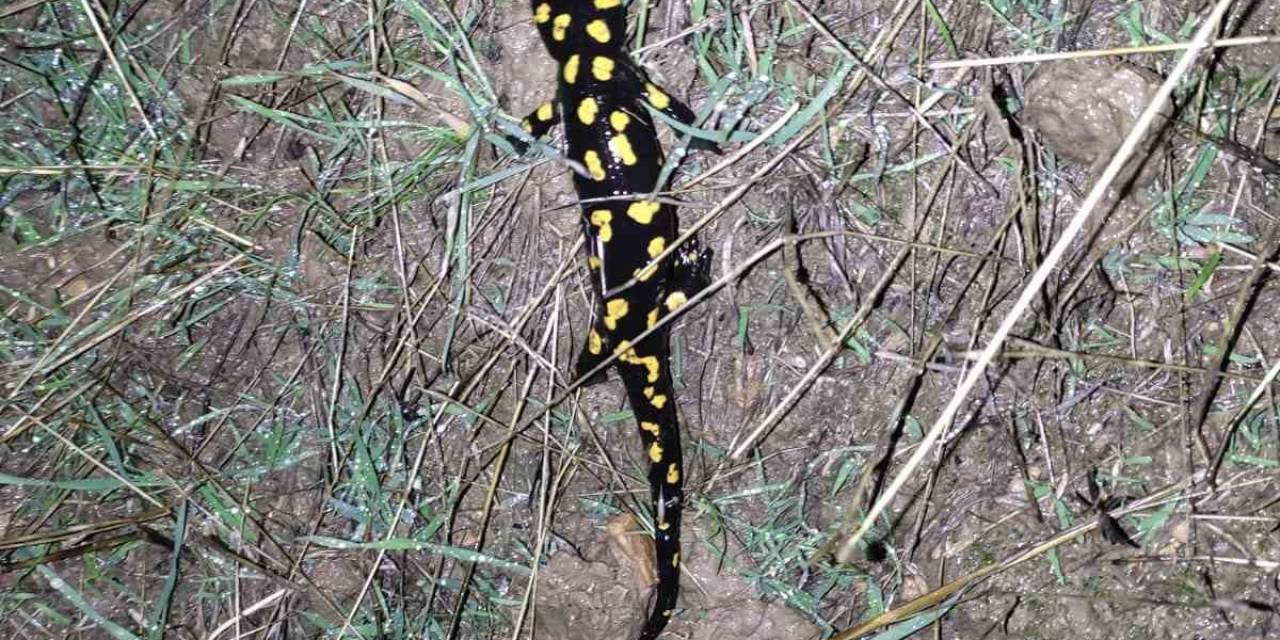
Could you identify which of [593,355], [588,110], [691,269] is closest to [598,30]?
[588,110]

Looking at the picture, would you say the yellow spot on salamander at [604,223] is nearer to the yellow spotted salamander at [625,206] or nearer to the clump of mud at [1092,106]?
the yellow spotted salamander at [625,206]

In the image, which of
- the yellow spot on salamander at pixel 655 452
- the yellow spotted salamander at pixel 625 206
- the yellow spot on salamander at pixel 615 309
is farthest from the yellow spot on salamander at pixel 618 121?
the yellow spot on salamander at pixel 655 452

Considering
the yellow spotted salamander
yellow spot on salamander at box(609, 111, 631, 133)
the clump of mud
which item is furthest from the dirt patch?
the clump of mud

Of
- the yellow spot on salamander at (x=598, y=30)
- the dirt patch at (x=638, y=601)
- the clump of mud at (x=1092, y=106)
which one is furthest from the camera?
the dirt patch at (x=638, y=601)

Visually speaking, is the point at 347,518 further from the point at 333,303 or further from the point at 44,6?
the point at 44,6

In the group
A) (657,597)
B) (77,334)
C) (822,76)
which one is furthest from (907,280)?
(77,334)

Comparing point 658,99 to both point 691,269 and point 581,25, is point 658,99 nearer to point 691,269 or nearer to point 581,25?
point 581,25

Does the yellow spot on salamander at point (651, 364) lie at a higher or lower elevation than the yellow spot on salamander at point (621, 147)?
lower
